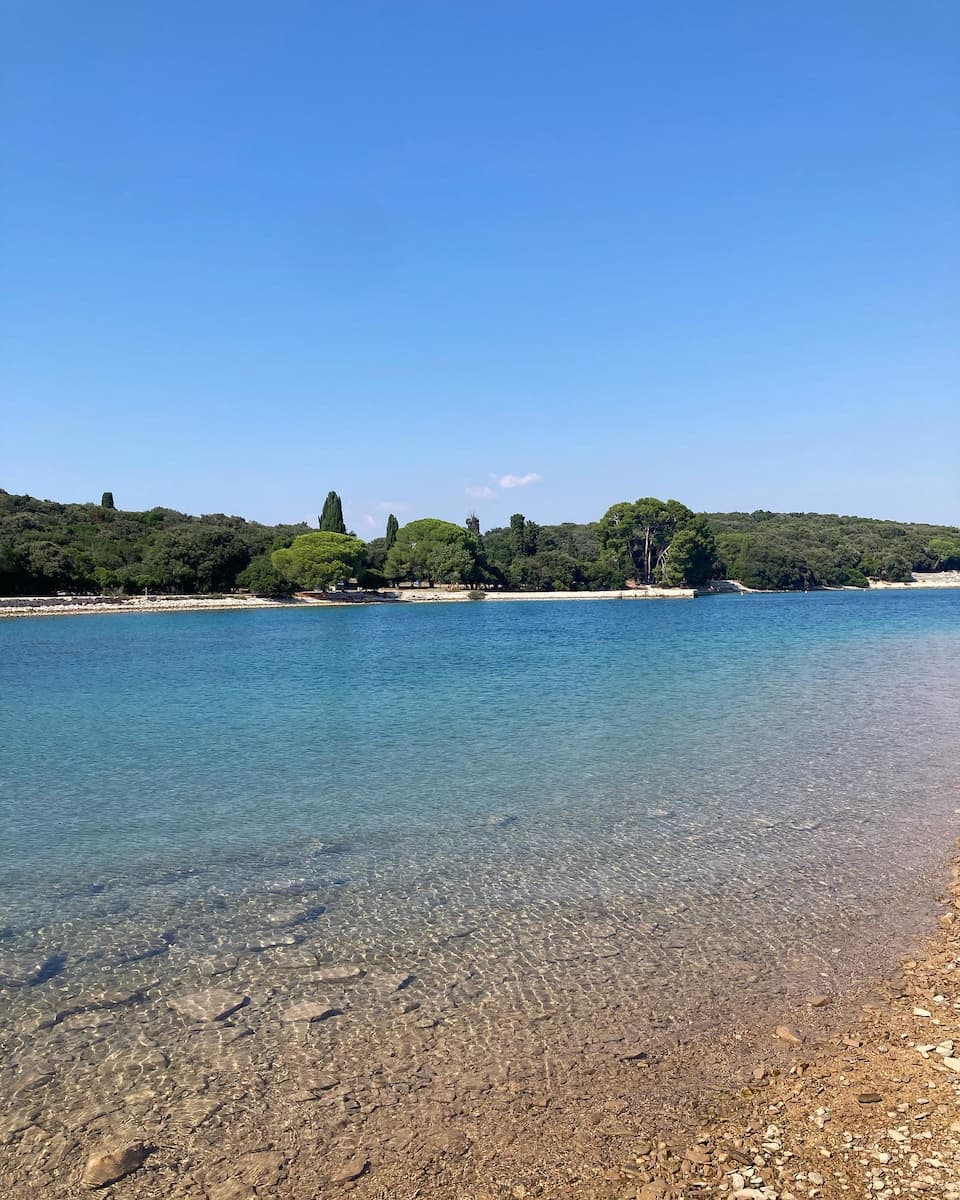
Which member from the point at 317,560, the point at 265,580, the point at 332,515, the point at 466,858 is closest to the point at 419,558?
the point at 332,515

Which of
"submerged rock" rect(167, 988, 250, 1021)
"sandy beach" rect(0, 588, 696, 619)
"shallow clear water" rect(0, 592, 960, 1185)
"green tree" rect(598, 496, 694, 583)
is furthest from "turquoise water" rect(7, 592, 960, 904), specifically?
"green tree" rect(598, 496, 694, 583)

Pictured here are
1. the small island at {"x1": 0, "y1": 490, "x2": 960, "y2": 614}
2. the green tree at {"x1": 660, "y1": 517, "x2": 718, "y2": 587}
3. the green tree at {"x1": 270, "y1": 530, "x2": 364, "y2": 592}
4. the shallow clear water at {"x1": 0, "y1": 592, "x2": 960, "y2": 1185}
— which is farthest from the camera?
the green tree at {"x1": 660, "y1": 517, "x2": 718, "y2": 587}

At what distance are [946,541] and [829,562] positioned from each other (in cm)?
2794

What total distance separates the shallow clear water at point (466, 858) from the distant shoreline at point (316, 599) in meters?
51.6

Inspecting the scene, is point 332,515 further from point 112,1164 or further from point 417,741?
point 112,1164

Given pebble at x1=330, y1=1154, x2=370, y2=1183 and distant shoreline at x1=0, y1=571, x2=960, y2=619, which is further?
distant shoreline at x1=0, y1=571, x2=960, y2=619

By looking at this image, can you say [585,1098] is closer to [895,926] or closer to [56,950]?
[895,926]

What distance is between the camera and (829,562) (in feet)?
399

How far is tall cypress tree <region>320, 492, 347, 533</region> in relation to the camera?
9738 cm

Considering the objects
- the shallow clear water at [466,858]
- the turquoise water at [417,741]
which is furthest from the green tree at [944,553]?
the shallow clear water at [466,858]

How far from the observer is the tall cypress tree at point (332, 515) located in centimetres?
9738

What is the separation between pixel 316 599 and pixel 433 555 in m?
16.3

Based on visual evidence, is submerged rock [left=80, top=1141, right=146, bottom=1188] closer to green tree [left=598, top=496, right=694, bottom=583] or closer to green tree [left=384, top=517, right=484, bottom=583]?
green tree [left=384, top=517, right=484, bottom=583]

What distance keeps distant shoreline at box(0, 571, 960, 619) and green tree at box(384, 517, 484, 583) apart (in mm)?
2098
